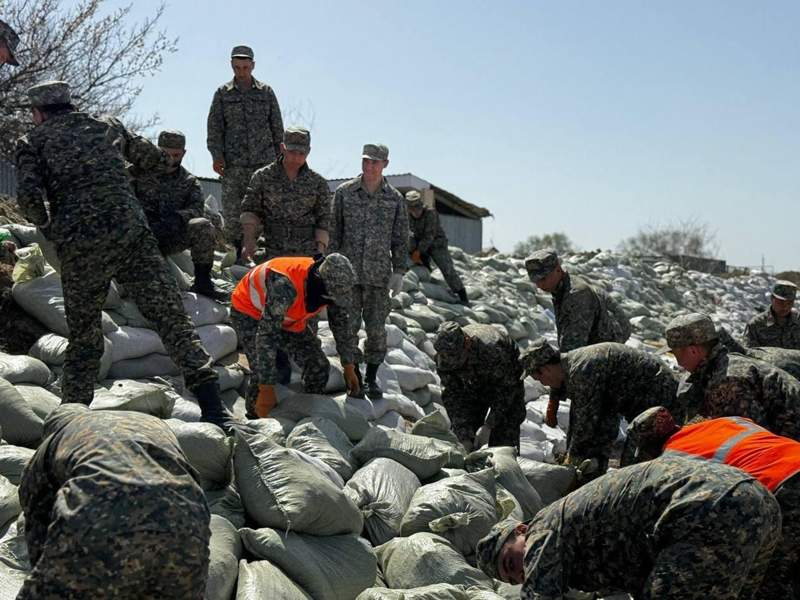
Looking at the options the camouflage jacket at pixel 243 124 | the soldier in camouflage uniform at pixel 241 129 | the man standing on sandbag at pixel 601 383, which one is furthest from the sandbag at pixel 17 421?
the camouflage jacket at pixel 243 124

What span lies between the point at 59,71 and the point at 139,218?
8495 millimetres

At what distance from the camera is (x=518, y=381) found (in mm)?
5543

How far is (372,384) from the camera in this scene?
5.82 meters

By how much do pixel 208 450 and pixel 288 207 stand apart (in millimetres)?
2620

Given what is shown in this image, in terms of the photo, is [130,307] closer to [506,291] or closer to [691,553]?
[691,553]

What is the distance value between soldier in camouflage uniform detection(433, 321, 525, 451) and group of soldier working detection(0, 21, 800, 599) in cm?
1

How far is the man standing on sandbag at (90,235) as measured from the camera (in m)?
3.98

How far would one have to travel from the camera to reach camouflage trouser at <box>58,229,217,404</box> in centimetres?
401

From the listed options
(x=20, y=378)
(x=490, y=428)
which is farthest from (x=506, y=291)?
(x=20, y=378)

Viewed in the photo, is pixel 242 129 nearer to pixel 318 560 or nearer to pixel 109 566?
pixel 318 560

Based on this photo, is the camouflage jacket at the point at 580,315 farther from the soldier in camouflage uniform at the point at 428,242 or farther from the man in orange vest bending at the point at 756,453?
the soldier in camouflage uniform at the point at 428,242

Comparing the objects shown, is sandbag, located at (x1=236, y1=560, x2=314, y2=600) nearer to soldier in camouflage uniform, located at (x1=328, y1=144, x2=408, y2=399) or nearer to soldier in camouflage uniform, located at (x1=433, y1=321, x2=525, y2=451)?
soldier in camouflage uniform, located at (x1=433, y1=321, x2=525, y2=451)

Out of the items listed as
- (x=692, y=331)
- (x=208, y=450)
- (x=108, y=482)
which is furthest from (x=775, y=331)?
(x=108, y=482)

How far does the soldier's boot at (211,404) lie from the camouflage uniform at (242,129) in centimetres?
299
